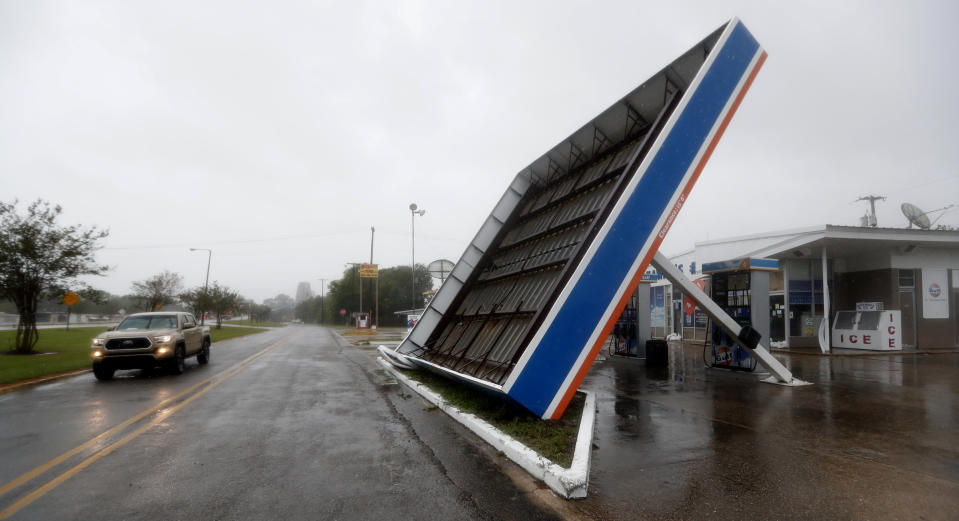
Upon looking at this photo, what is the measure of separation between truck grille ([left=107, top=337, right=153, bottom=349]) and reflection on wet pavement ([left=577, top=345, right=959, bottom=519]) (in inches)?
444

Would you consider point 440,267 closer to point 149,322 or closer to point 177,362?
point 177,362

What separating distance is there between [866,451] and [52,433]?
34.5ft

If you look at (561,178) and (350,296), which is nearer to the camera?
(561,178)

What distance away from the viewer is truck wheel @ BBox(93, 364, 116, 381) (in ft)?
39.5

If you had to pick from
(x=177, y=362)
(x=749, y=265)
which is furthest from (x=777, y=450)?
(x=177, y=362)

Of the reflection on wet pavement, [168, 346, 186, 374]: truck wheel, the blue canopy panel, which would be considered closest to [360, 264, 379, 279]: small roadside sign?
[168, 346, 186, 374]: truck wheel

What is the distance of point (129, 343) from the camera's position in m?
12.4

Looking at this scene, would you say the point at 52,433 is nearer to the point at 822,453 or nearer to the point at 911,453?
the point at 822,453

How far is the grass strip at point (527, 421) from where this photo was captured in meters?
5.56

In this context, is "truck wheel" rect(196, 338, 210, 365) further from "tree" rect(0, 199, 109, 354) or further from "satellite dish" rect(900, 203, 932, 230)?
"satellite dish" rect(900, 203, 932, 230)

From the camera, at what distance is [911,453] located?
569cm

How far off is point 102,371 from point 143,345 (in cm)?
104

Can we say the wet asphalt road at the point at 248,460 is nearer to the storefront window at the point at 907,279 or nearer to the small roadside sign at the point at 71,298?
the small roadside sign at the point at 71,298

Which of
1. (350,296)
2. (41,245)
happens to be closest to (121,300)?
(350,296)
